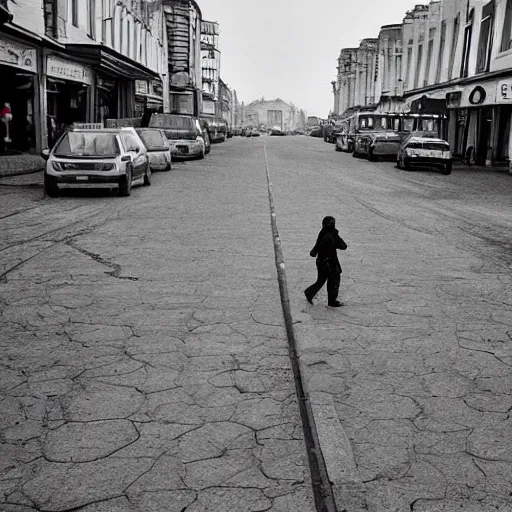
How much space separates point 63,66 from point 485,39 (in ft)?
70.0

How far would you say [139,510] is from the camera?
2990 millimetres

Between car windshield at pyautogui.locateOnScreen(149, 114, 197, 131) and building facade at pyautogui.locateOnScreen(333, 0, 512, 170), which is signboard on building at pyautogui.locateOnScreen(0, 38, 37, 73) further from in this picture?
building facade at pyautogui.locateOnScreen(333, 0, 512, 170)

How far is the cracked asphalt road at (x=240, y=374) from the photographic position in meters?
3.23

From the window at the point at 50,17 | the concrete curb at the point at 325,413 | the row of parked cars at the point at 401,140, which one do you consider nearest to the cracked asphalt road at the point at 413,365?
the concrete curb at the point at 325,413

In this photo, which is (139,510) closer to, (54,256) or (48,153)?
(54,256)

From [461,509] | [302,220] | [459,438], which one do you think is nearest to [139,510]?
[461,509]

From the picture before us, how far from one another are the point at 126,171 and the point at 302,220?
5.03 m

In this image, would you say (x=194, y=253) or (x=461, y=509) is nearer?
(x=461, y=509)

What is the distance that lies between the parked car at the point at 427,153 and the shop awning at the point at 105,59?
1212 cm

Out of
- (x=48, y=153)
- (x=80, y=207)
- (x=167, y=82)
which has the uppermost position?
(x=167, y=82)

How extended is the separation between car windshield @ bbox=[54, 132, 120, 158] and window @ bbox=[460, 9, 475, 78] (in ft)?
89.3

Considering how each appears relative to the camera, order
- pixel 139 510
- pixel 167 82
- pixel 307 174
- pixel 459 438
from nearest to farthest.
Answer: pixel 139 510 → pixel 459 438 → pixel 307 174 → pixel 167 82

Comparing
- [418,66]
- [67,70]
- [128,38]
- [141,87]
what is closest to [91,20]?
[67,70]

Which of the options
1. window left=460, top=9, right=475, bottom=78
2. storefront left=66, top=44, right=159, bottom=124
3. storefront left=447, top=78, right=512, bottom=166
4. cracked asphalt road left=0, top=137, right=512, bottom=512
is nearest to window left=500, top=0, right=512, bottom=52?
storefront left=447, top=78, right=512, bottom=166
